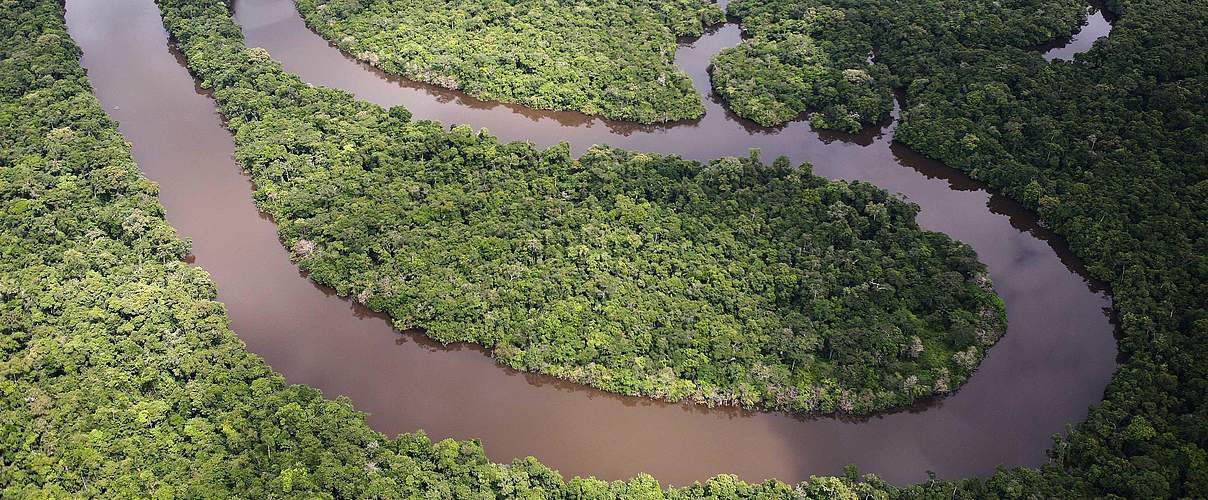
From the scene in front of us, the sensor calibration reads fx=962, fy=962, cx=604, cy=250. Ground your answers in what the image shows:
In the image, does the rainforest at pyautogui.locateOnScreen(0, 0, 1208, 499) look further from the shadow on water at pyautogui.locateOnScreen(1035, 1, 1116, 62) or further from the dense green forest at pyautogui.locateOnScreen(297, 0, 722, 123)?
the shadow on water at pyautogui.locateOnScreen(1035, 1, 1116, 62)

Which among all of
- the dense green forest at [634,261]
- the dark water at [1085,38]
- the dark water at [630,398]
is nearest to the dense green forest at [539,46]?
the dark water at [630,398]

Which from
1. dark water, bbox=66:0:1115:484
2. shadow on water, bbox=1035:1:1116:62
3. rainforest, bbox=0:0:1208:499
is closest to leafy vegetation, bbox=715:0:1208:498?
rainforest, bbox=0:0:1208:499

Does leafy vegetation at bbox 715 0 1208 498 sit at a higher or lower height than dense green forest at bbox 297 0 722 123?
higher

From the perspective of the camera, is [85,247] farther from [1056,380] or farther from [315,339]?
[1056,380]

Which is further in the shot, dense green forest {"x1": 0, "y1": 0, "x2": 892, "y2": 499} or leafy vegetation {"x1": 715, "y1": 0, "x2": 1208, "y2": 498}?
leafy vegetation {"x1": 715, "y1": 0, "x2": 1208, "y2": 498}

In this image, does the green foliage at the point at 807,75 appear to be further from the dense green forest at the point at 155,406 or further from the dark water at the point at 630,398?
the dense green forest at the point at 155,406

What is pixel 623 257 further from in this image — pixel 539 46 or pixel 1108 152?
pixel 1108 152

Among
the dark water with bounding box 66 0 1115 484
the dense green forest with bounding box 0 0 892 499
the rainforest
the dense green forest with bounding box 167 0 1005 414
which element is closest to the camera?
the dense green forest with bounding box 0 0 892 499

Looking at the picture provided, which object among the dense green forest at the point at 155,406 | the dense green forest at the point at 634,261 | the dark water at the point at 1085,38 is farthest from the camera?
the dark water at the point at 1085,38

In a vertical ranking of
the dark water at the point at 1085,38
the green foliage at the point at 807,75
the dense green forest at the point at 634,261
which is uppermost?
the dark water at the point at 1085,38
